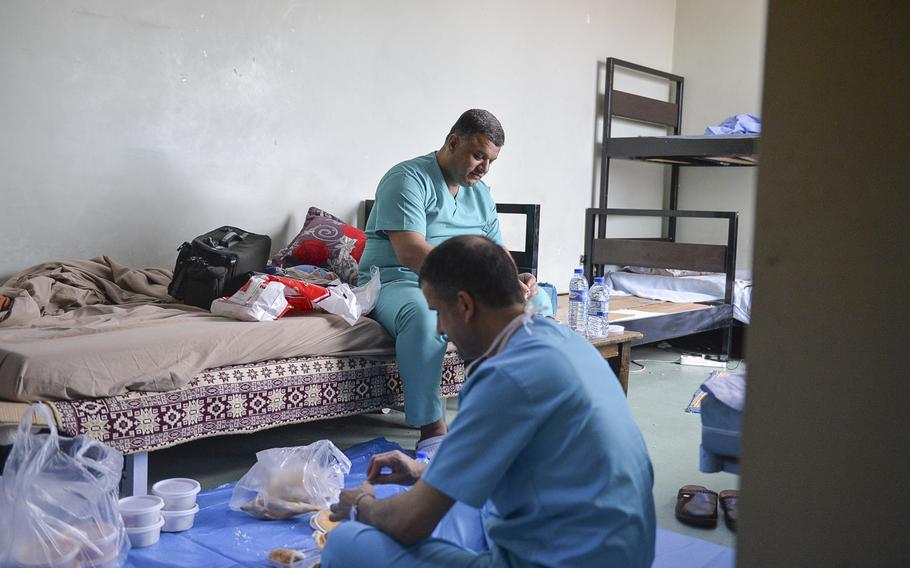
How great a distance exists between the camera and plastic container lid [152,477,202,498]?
2.31m

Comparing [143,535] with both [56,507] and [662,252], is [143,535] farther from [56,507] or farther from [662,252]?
[662,252]

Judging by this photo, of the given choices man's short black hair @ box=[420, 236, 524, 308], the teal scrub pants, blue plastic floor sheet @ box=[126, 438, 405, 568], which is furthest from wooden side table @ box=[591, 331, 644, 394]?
man's short black hair @ box=[420, 236, 524, 308]

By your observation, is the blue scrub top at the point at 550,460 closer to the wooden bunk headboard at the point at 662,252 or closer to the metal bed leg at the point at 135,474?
the metal bed leg at the point at 135,474

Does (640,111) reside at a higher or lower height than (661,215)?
higher

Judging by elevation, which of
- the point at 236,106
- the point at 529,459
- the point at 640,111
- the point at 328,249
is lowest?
the point at 529,459

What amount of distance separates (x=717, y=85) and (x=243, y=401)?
4.88 metres

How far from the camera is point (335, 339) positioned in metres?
3.09

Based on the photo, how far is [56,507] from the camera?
1.91 m

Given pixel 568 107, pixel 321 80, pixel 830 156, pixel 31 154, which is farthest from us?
pixel 568 107

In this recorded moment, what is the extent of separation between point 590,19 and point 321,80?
2.37 meters

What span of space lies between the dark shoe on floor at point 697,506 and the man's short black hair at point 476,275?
1.31m

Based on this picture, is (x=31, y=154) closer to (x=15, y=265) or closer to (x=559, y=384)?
(x=15, y=265)

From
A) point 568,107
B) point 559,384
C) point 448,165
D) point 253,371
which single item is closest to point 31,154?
point 253,371

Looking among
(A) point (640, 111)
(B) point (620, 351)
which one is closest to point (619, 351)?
(B) point (620, 351)
